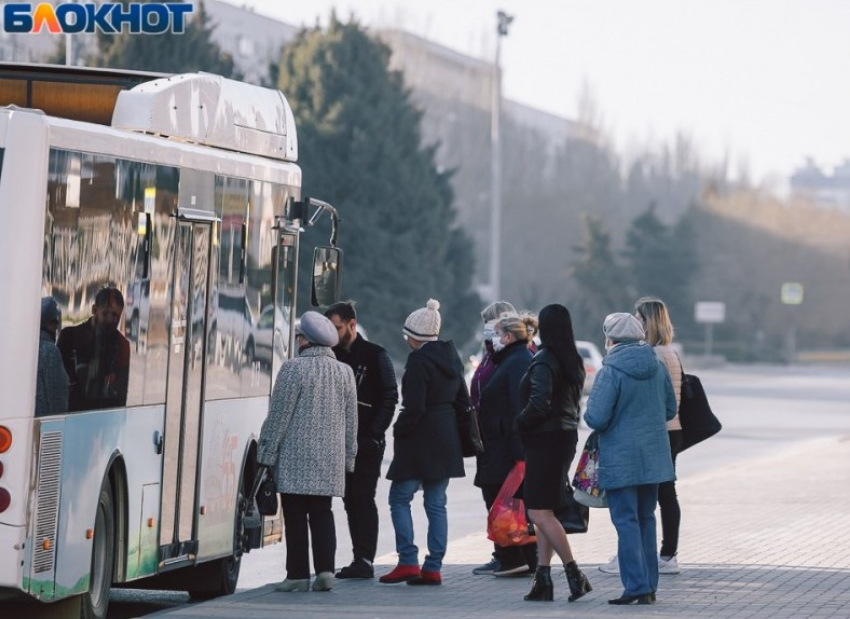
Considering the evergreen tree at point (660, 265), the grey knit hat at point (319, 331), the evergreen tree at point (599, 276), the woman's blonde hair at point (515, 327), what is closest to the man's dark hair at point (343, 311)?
the grey knit hat at point (319, 331)

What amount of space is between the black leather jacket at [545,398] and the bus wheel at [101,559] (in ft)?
7.91

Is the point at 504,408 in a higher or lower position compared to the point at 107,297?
lower

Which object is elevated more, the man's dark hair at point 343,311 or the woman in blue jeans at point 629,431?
the man's dark hair at point 343,311

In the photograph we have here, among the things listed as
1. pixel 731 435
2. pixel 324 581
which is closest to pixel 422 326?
pixel 324 581

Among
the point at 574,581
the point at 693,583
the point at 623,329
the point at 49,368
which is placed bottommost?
the point at 693,583

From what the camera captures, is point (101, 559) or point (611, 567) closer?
point (101, 559)

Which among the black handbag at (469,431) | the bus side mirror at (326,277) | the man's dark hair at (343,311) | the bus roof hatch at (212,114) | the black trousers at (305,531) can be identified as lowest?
the black trousers at (305,531)

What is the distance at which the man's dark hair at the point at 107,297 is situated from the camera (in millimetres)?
8859

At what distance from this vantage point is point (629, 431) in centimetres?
1028

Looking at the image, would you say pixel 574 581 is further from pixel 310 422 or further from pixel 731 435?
pixel 731 435

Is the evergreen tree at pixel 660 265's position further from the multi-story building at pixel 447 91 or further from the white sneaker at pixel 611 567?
the white sneaker at pixel 611 567

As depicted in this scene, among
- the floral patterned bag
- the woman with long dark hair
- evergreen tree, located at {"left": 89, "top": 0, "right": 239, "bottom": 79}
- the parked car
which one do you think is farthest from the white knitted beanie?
evergreen tree, located at {"left": 89, "top": 0, "right": 239, "bottom": 79}

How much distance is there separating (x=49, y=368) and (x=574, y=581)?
3.67 metres

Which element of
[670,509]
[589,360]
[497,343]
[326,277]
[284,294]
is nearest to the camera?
[497,343]
